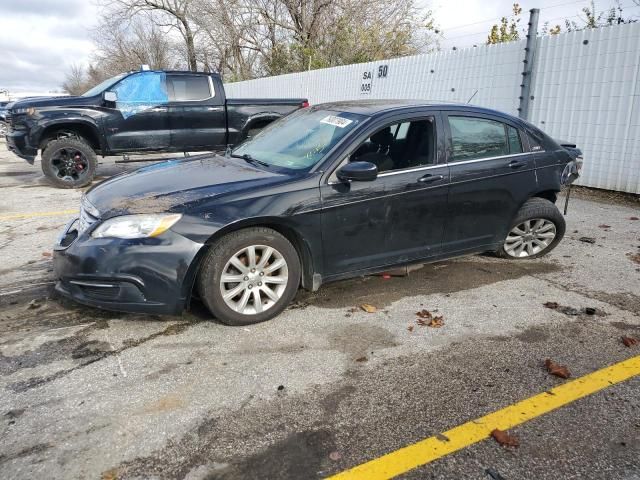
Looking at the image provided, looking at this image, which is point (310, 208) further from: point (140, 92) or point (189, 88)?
point (189, 88)

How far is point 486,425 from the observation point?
8.34 feet

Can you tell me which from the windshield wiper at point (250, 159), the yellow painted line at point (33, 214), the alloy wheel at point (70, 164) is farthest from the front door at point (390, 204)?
the alloy wheel at point (70, 164)

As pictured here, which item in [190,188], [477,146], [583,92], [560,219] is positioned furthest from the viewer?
[583,92]

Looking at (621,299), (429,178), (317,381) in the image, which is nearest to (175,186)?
(317,381)

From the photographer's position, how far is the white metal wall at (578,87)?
7859 mm

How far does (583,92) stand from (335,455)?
833cm

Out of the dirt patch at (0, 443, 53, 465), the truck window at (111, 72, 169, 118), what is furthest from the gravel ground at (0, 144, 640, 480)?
the truck window at (111, 72, 169, 118)

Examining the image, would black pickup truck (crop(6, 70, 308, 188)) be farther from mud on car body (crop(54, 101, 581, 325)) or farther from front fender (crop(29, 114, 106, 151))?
mud on car body (crop(54, 101, 581, 325))

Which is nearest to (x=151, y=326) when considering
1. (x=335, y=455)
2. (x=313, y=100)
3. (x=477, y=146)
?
(x=335, y=455)

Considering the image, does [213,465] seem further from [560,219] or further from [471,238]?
[560,219]

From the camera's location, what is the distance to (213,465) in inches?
87.9

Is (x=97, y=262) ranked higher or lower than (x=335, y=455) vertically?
higher

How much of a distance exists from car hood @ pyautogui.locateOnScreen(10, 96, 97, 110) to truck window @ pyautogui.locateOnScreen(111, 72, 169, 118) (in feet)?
1.63

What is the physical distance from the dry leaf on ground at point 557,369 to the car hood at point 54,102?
28.3 feet
